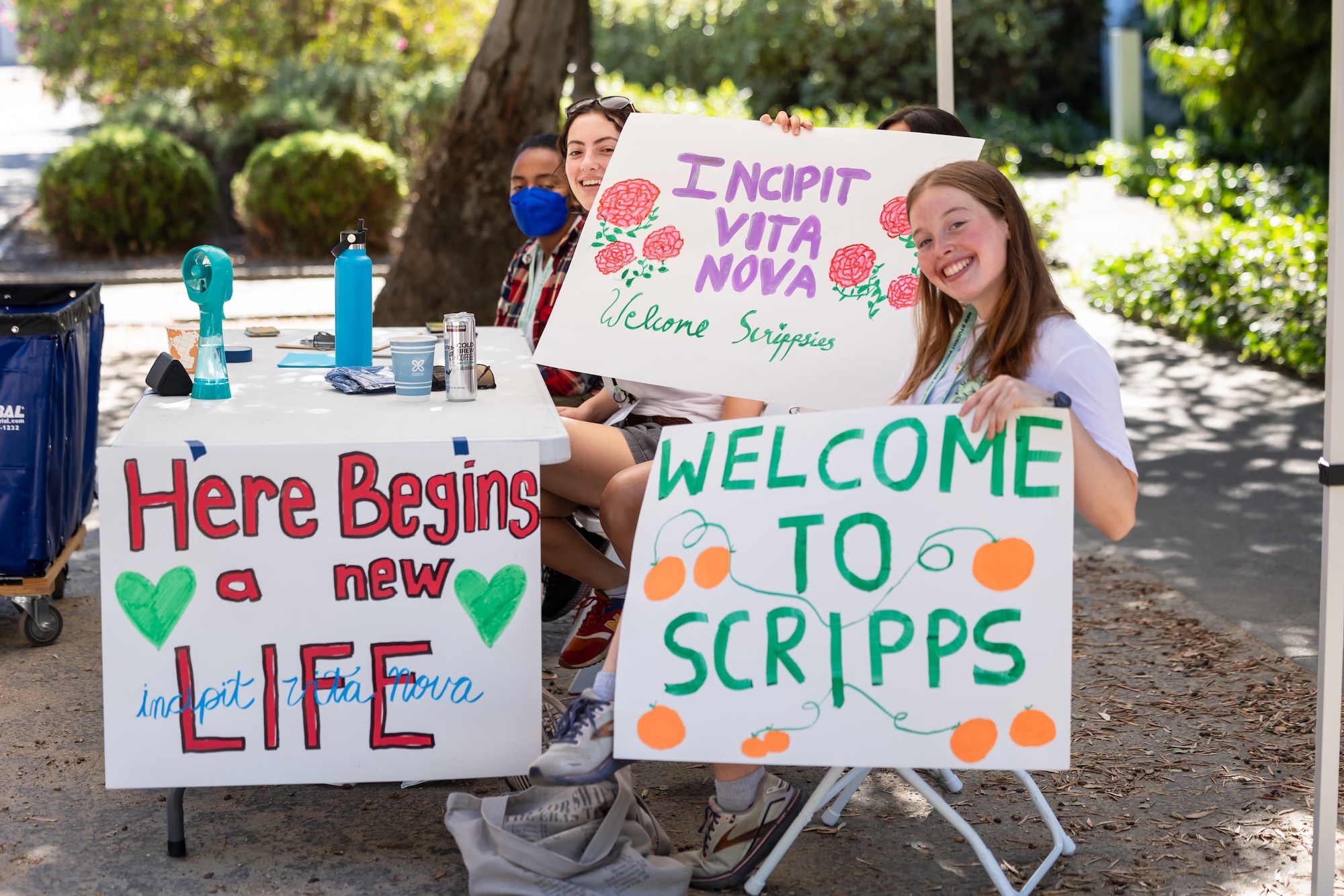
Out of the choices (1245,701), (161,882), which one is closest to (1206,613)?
(1245,701)

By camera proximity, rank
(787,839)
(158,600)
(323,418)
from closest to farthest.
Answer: (158,600) → (787,839) → (323,418)

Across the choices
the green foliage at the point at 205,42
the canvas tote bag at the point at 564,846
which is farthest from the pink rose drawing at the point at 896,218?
the green foliage at the point at 205,42

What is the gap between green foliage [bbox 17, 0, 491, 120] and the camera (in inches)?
675

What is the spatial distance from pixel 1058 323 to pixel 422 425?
1.30 m

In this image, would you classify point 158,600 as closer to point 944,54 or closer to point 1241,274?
point 944,54

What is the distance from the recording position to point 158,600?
8.86ft

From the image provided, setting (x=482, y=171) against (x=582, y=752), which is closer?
(x=582, y=752)

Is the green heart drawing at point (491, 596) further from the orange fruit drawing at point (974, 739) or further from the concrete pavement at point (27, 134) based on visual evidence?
the concrete pavement at point (27, 134)

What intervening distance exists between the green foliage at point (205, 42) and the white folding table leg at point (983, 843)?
15115 millimetres

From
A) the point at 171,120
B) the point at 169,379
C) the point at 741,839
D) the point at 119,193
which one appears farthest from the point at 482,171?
the point at 171,120

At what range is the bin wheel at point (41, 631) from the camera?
13.5ft

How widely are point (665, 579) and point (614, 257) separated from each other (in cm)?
104

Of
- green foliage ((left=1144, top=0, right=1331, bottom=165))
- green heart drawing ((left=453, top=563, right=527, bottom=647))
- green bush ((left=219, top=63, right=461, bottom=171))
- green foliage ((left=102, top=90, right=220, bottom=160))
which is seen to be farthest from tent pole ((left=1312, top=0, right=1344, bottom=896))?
green foliage ((left=102, top=90, right=220, bottom=160))

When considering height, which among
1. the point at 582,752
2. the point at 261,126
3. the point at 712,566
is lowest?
the point at 582,752
